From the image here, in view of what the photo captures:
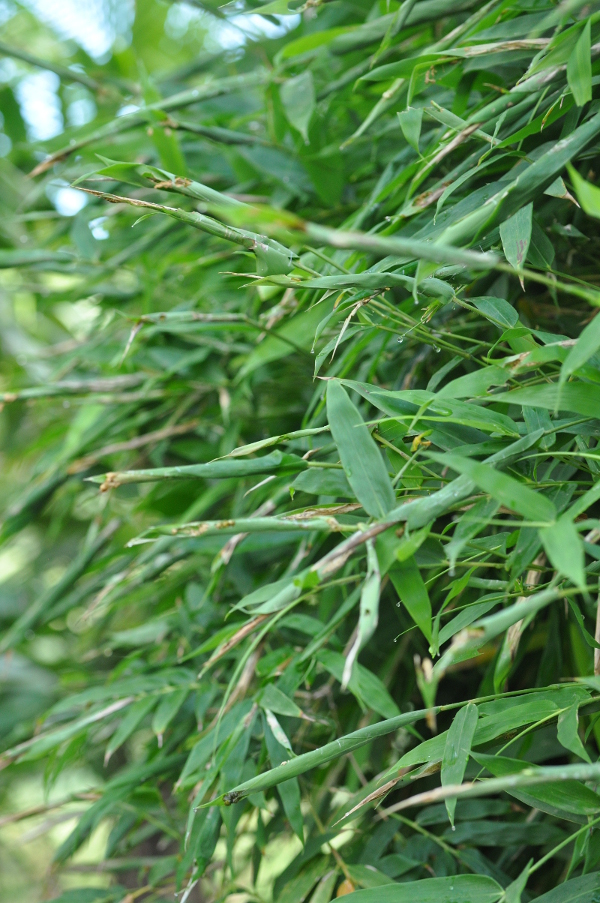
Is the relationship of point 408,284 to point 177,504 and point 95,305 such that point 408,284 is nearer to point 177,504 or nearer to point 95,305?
point 177,504

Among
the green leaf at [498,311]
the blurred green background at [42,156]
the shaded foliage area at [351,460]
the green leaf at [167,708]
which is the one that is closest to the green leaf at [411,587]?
the shaded foliage area at [351,460]

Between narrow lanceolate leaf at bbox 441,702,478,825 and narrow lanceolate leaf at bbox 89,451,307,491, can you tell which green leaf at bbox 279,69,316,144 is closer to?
narrow lanceolate leaf at bbox 89,451,307,491

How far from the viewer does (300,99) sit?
43cm

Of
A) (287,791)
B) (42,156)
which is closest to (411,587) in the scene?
(287,791)

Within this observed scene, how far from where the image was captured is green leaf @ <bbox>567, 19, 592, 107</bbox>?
0.80ft

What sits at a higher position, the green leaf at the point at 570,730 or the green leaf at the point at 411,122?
the green leaf at the point at 411,122

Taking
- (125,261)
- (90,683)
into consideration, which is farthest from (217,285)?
(90,683)

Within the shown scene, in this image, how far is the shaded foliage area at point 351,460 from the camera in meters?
0.24

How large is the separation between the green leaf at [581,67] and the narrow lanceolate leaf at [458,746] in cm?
23

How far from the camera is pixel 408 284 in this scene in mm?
246

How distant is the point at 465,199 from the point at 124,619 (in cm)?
71

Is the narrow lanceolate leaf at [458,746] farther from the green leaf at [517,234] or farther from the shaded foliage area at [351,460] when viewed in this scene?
the green leaf at [517,234]

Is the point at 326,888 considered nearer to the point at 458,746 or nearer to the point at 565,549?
the point at 458,746

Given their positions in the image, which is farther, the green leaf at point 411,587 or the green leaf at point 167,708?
the green leaf at point 167,708
